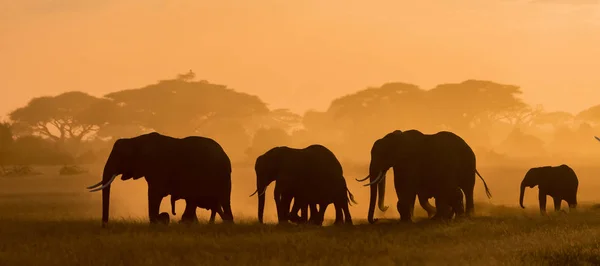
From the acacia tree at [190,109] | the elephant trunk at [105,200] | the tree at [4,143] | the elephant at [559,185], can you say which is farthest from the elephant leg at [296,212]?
the acacia tree at [190,109]

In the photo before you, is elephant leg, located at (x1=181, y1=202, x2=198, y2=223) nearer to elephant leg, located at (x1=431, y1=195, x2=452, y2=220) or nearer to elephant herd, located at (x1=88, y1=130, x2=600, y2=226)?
elephant herd, located at (x1=88, y1=130, x2=600, y2=226)

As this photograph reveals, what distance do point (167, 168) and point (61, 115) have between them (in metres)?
63.0

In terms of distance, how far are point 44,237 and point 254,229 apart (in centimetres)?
447

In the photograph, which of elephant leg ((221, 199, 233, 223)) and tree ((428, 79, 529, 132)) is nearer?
elephant leg ((221, 199, 233, 223))

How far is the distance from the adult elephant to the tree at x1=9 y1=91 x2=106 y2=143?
5869 centimetres

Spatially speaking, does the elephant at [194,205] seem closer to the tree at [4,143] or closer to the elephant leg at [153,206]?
the elephant leg at [153,206]

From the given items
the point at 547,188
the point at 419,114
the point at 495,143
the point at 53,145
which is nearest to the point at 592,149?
the point at 495,143

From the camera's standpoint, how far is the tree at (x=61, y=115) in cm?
8000

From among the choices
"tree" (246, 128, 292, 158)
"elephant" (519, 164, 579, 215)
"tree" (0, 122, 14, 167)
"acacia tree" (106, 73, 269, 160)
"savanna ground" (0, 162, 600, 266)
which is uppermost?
"acacia tree" (106, 73, 269, 160)

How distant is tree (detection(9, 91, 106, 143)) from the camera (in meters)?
80.0

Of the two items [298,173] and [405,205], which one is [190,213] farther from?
[405,205]

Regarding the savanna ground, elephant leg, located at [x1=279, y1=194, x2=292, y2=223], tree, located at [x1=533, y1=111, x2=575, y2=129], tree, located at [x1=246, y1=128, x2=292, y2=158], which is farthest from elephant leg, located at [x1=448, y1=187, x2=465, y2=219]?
tree, located at [x1=533, y1=111, x2=575, y2=129]

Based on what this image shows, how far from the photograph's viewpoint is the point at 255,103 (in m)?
84.3

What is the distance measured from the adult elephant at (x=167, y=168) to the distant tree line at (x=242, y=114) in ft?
180
